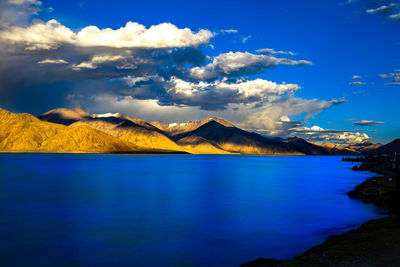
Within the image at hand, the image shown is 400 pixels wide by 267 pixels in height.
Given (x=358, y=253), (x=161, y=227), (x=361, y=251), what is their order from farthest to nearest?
(x=161, y=227) → (x=361, y=251) → (x=358, y=253)

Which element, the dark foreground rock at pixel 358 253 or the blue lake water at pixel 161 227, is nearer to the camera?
the dark foreground rock at pixel 358 253

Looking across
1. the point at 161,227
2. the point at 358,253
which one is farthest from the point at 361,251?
the point at 161,227

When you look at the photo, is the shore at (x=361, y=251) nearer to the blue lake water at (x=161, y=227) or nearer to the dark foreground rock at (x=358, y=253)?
the dark foreground rock at (x=358, y=253)

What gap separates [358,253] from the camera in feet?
52.5

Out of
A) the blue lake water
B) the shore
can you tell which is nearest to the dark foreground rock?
the shore

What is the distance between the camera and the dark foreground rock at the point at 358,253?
567 inches

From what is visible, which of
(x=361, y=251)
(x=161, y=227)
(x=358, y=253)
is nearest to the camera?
(x=358, y=253)

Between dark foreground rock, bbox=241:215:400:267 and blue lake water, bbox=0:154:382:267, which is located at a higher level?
dark foreground rock, bbox=241:215:400:267

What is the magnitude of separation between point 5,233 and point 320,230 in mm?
24625

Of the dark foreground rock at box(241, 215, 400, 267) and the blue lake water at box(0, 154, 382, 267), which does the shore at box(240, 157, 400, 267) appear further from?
the blue lake water at box(0, 154, 382, 267)

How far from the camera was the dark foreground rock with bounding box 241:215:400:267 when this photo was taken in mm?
14398

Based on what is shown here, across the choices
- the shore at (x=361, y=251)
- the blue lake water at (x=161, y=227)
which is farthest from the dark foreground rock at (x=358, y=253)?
the blue lake water at (x=161, y=227)

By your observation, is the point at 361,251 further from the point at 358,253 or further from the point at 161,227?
the point at 161,227

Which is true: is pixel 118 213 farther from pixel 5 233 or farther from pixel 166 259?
pixel 166 259
